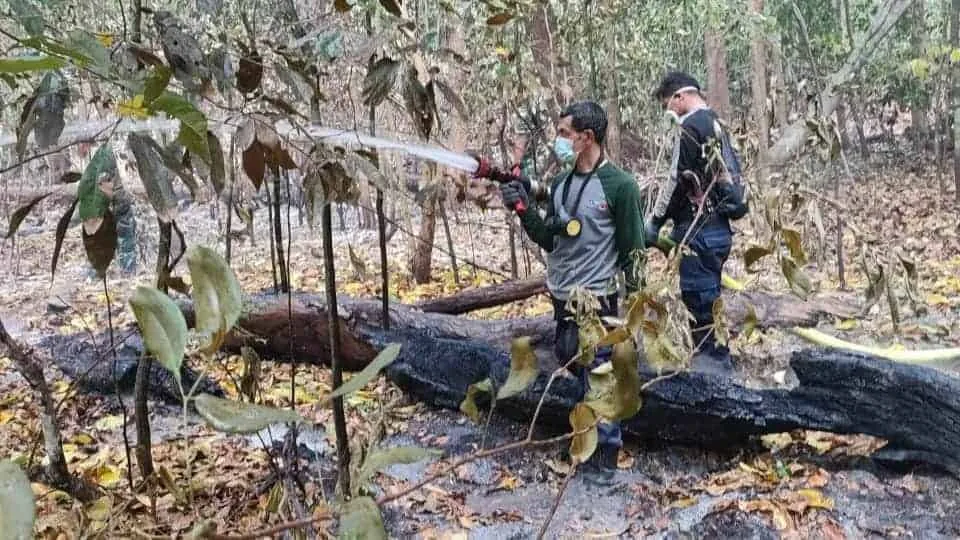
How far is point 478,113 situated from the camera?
6.54m

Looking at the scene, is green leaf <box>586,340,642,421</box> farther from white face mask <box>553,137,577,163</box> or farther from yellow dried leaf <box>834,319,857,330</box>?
yellow dried leaf <box>834,319,857,330</box>

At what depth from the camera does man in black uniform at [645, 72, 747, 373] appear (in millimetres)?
3979

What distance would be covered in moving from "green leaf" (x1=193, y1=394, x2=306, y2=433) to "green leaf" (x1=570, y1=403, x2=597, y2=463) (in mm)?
575

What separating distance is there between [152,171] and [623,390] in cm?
90

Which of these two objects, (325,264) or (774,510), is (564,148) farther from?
(774,510)

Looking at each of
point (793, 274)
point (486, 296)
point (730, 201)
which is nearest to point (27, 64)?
point (793, 274)

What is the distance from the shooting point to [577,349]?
3.44 m

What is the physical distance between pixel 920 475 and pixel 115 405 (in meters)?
3.58

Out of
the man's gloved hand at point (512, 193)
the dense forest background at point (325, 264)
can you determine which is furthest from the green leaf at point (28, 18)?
the man's gloved hand at point (512, 193)

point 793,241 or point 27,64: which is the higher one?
point 27,64

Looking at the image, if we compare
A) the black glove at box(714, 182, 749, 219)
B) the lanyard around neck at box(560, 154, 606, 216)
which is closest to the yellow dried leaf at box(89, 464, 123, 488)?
the lanyard around neck at box(560, 154, 606, 216)

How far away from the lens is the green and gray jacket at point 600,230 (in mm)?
3264

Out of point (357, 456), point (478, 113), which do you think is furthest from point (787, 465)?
point (478, 113)

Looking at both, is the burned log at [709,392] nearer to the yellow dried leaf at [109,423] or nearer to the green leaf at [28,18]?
the yellow dried leaf at [109,423]
